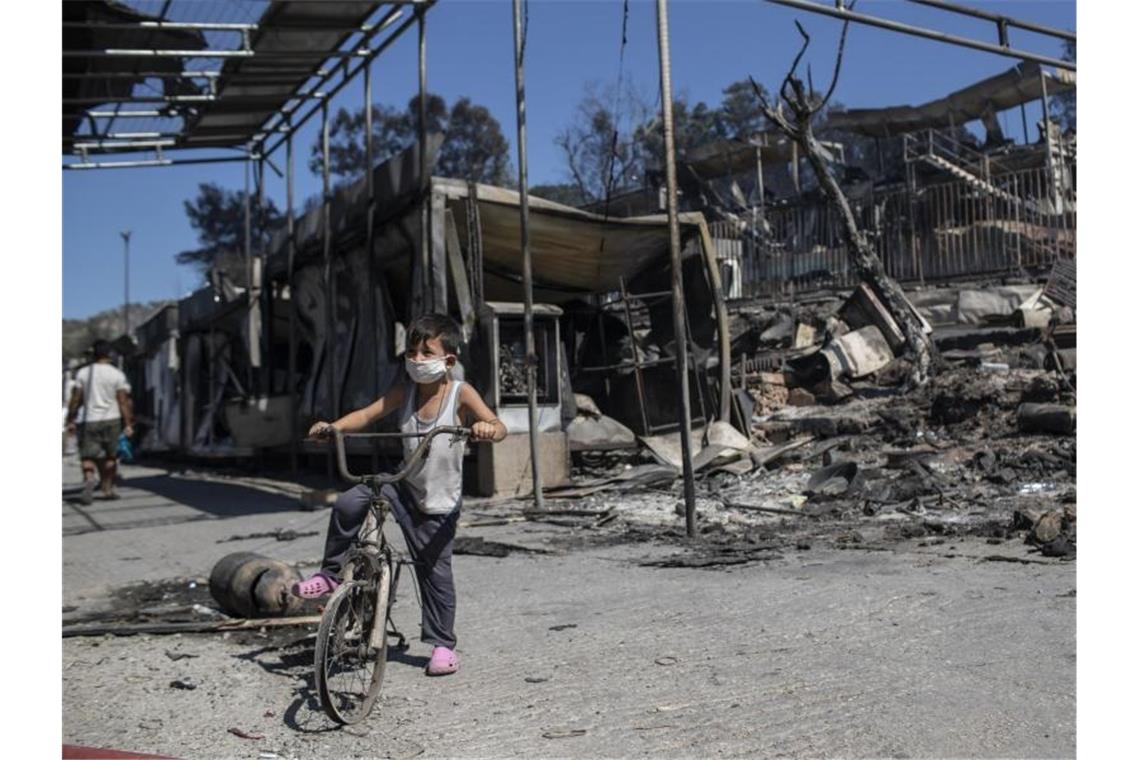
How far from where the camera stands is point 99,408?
12984 millimetres

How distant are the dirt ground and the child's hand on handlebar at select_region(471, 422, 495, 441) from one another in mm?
978

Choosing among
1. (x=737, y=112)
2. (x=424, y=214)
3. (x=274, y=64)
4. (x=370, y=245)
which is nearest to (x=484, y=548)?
(x=424, y=214)

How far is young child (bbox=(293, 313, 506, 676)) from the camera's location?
4.46m

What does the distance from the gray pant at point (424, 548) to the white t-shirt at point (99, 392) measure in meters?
9.51

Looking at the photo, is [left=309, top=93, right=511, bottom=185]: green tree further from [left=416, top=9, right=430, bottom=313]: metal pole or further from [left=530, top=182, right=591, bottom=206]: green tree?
[left=416, top=9, right=430, bottom=313]: metal pole

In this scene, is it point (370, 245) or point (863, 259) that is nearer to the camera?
point (370, 245)

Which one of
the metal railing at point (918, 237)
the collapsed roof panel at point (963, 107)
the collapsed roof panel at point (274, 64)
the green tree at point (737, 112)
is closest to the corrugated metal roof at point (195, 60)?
the collapsed roof panel at point (274, 64)

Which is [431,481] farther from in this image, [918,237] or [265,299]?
[918,237]

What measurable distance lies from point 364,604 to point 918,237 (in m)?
19.7

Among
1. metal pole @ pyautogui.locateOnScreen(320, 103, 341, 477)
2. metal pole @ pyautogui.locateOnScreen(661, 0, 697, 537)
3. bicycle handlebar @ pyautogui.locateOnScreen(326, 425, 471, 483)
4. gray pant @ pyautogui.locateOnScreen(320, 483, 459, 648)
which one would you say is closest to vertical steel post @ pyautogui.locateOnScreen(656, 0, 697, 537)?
metal pole @ pyautogui.locateOnScreen(661, 0, 697, 537)

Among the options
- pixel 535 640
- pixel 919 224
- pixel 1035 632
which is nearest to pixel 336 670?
pixel 535 640

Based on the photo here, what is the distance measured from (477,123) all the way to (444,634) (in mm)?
40467

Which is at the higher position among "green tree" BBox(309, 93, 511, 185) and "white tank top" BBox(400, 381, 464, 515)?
"green tree" BBox(309, 93, 511, 185)
